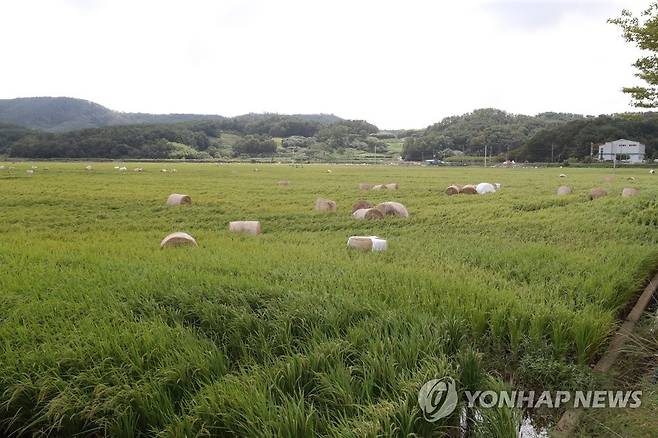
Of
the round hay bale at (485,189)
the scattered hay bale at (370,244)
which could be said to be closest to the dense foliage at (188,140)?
the round hay bale at (485,189)

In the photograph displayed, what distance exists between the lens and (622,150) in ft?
286

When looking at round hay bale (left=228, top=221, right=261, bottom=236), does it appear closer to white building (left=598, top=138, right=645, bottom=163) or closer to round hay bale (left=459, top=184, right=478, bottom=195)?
round hay bale (left=459, top=184, right=478, bottom=195)

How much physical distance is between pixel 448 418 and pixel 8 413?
3.90 metres

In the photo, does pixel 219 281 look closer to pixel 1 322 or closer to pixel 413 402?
pixel 1 322

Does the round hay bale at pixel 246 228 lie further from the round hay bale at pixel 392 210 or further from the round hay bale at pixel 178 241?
the round hay bale at pixel 392 210

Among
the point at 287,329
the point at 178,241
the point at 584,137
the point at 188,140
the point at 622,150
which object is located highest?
the point at 188,140

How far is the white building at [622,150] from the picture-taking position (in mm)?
85938

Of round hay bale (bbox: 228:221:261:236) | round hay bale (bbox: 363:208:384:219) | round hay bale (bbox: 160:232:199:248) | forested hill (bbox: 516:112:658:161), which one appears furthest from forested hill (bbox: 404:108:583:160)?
round hay bale (bbox: 160:232:199:248)

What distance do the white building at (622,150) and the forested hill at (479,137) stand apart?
29967 mm

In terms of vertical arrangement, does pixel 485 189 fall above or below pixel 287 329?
above

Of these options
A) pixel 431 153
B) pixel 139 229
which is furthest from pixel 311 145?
pixel 139 229

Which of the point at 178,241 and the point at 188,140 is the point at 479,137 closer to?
the point at 188,140

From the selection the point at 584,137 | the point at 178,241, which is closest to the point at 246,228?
the point at 178,241

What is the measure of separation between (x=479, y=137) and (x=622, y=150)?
4550 cm
